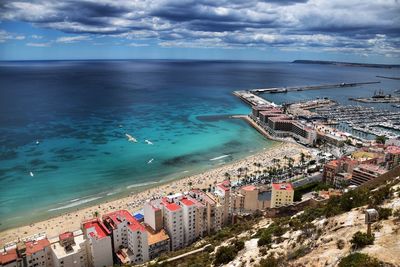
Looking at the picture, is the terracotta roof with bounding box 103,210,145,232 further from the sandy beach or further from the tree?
the tree

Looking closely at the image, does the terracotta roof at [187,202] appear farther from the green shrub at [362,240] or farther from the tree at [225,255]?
the green shrub at [362,240]

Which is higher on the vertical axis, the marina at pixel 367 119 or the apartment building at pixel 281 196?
the apartment building at pixel 281 196

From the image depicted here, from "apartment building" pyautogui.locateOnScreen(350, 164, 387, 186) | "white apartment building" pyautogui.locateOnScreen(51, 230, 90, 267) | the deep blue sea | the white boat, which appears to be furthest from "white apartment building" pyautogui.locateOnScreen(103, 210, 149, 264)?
the white boat

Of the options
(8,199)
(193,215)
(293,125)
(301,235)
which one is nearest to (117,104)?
(293,125)

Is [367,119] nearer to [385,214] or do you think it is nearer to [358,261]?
[385,214]

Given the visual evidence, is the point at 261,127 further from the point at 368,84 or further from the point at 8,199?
the point at 368,84

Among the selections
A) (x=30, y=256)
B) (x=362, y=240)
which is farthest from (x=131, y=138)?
(x=362, y=240)

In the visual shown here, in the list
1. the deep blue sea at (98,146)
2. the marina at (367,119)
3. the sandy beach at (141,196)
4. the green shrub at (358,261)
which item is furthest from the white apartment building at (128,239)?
the marina at (367,119)
